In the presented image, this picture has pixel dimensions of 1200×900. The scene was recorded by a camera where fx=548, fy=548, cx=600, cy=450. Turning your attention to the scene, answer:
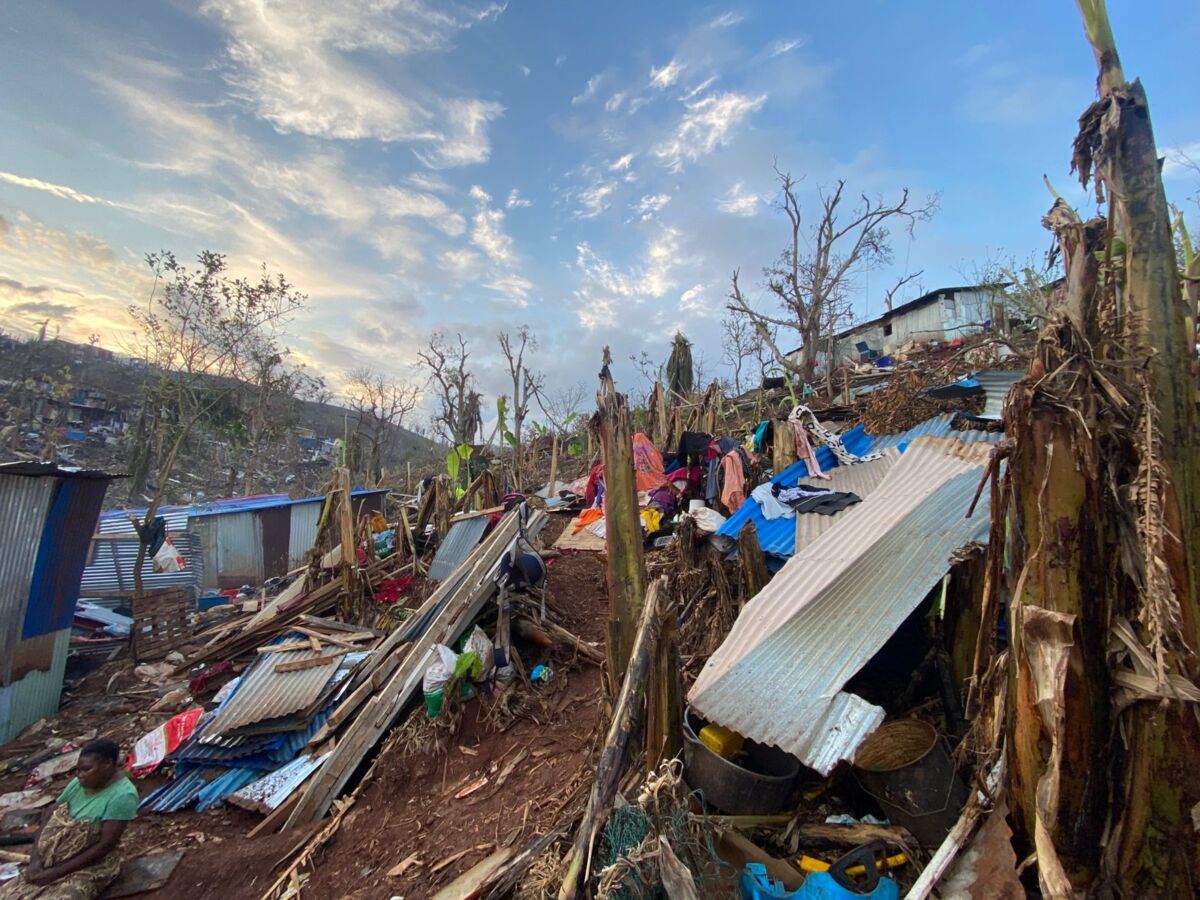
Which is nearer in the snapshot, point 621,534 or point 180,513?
point 621,534

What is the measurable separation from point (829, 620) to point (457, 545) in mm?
6270

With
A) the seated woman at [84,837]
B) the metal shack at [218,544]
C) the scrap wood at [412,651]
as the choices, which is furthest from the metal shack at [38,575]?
the metal shack at [218,544]

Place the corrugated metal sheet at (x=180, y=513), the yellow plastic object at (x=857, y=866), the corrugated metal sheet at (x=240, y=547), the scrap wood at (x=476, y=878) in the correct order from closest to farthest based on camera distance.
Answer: the yellow plastic object at (x=857, y=866) → the scrap wood at (x=476, y=878) → the corrugated metal sheet at (x=180, y=513) → the corrugated metal sheet at (x=240, y=547)

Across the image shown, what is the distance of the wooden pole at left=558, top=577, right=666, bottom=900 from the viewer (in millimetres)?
2488

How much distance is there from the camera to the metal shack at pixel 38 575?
6.54m

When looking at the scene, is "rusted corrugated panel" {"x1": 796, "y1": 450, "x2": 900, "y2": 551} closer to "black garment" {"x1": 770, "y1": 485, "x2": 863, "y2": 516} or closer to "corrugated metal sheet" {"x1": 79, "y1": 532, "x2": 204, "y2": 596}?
"black garment" {"x1": 770, "y1": 485, "x2": 863, "y2": 516}

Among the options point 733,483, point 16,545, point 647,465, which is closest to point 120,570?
point 16,545

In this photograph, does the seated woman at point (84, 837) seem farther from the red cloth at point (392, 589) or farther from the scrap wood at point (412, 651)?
the red cloth at point (392, 589)

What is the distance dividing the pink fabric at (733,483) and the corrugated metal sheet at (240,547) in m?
12.7

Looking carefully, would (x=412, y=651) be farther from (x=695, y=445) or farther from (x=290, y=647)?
(x=695, y=445)

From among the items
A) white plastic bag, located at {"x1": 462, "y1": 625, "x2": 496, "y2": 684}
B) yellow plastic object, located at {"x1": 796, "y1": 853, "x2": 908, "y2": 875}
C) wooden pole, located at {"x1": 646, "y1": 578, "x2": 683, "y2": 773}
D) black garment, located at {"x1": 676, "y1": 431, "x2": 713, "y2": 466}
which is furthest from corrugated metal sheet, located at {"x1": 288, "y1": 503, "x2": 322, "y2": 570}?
yellow plastic object, located at {"x1": 796, "y1": 853, "x2": 908, "y2": 875}

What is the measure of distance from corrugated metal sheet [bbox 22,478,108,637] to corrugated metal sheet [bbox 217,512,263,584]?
683 cm

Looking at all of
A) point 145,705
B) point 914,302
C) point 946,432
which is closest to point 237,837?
point 145,705

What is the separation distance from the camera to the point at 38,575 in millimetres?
6949
